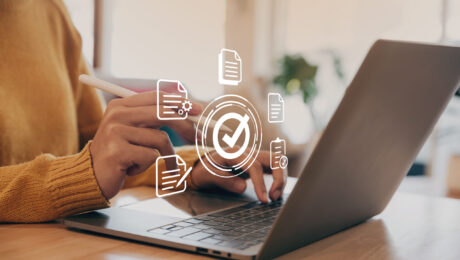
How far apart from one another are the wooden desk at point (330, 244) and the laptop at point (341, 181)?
0.5 inches

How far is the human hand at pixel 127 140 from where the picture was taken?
55cm

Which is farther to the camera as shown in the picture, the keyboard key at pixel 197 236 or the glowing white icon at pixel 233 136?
the glowing white icon at pixel 233 136

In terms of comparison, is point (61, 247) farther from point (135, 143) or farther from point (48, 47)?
point (48, 47)

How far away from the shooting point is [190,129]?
607 mm

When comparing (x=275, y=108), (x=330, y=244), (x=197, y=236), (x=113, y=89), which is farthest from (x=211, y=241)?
(x=275, y=108)

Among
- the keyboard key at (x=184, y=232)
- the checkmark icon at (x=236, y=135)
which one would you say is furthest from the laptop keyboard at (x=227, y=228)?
the checkmark icon at (x=236, y=135)

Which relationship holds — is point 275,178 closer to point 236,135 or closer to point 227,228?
point 236,135

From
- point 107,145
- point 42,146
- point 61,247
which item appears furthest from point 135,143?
point 42,146

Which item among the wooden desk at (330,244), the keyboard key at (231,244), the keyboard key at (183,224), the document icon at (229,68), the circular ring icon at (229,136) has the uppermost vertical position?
the document icon at (229,68)

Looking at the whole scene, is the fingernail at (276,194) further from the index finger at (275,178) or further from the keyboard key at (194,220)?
the keyboard key at (194,220)

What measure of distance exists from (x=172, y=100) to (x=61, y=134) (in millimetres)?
344

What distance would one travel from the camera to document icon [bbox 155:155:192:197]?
611mm

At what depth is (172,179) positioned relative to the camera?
0.62 metres

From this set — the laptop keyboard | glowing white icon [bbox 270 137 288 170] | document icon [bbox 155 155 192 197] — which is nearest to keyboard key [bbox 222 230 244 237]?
the laptop keyboard
